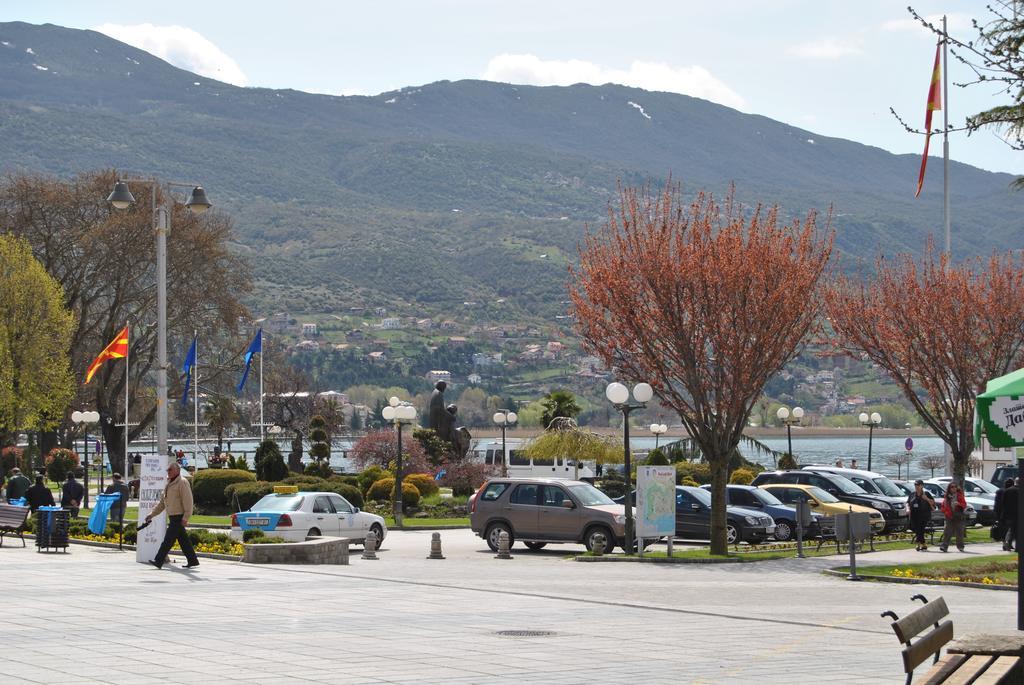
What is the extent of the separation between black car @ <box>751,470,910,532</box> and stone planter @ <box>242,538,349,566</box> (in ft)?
48.4

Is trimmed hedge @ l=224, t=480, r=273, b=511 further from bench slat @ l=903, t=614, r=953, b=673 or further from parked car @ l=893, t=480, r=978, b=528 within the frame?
bench slat @ l=903, t=614, r=953, b=673

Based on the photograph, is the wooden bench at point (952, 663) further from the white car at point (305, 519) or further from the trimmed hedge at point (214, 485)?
the trimmed hedge at point (214, 485)

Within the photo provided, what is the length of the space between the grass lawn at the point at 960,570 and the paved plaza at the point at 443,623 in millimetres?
1052

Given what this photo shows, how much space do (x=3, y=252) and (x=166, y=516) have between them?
34849 mm

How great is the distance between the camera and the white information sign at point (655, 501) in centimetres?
2603

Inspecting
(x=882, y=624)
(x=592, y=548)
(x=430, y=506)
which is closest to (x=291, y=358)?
(x=430, y=506)

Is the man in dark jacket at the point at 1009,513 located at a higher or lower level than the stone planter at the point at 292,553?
higher

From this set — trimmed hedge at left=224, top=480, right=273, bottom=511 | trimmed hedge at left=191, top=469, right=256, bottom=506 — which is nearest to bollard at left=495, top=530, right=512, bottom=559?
trimmed hedge at left=224, top=480, right=273, bottom=511

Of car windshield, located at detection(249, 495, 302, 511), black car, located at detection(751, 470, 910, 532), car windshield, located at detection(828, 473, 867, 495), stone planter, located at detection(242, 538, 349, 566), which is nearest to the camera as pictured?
stone planter, located at detection(242, 538, 349, 566)

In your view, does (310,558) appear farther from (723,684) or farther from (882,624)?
(723,684)

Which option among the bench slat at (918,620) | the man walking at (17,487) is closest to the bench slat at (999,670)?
the bench slat at (918,620)

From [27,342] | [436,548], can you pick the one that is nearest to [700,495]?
[436,548]

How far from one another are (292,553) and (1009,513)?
1337 centimetres

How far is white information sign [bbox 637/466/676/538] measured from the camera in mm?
26031
